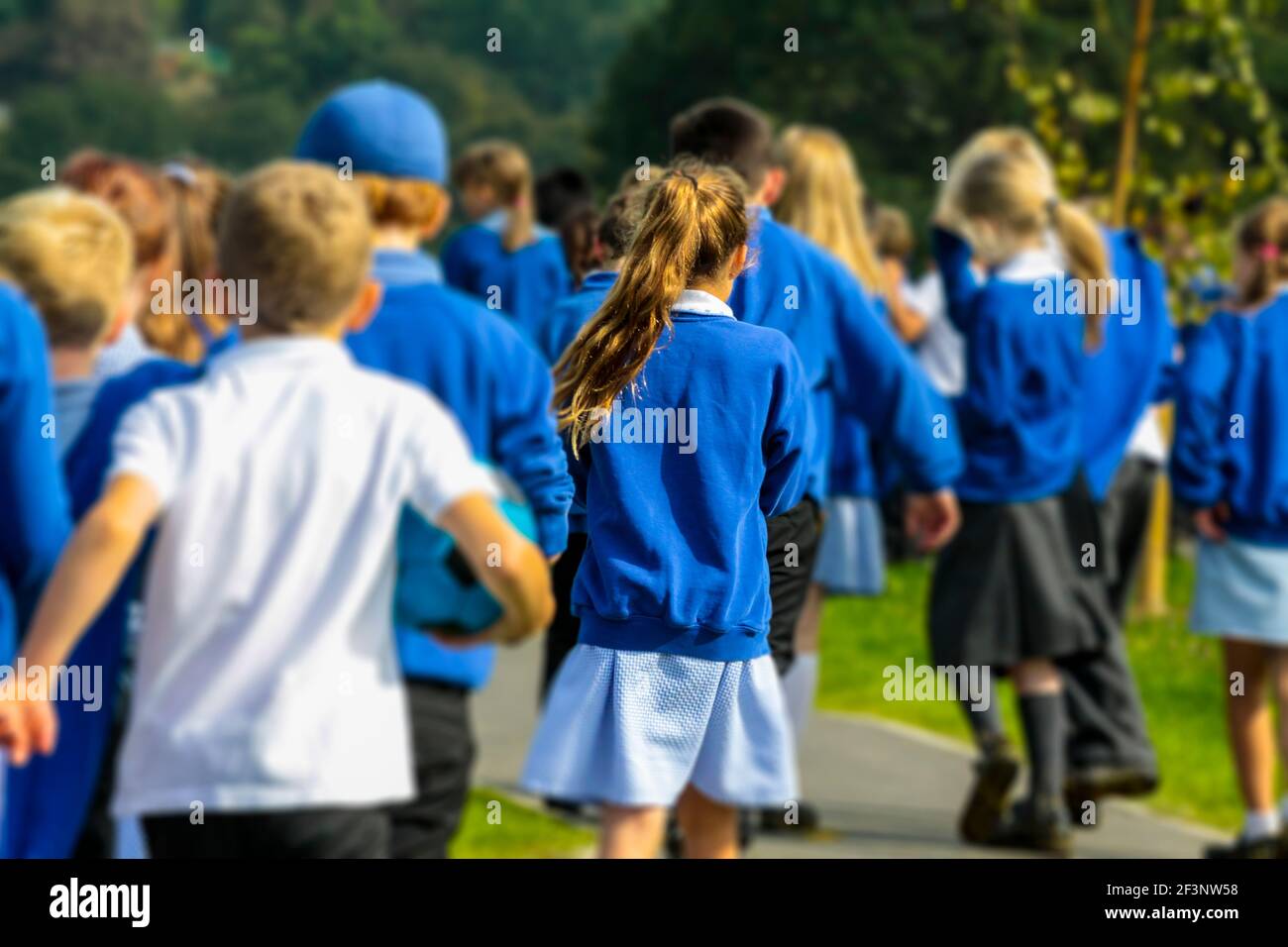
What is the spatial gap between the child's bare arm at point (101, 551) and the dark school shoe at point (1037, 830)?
4898 millimetres

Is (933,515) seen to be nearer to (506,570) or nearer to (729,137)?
(506,570)

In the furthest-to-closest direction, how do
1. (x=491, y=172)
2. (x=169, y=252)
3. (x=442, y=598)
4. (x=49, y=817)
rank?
(x=491, y=172) → (x=169, y=252) → (x=49, y=817) → (x=442, y=598)

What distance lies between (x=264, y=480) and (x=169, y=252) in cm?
267

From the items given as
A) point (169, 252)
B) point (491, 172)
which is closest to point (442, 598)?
point (169, 252)

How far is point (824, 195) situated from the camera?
2.04m

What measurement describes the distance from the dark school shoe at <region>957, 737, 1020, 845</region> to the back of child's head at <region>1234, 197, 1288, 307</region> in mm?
1703

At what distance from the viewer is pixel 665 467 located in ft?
2.99

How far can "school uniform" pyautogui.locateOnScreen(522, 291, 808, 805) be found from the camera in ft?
3.00

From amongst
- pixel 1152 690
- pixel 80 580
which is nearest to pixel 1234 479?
pixel 1152 690

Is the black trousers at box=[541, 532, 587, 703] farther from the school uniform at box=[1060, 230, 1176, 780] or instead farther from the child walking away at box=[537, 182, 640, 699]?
the school uniform at box=[1060, 230, 1176, 780]

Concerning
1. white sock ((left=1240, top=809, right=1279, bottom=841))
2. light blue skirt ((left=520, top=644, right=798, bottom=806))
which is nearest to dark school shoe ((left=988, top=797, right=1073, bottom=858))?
white sock ((left=1240, top=809, right=1279, bottom=841))

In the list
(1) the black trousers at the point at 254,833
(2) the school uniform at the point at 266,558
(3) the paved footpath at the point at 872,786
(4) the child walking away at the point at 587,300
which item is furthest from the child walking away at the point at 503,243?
(4) the child walking away at the point at 587,300

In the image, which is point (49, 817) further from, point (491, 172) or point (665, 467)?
point (491, 172)

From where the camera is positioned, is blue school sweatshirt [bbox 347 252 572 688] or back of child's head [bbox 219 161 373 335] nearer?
back of child's head [bbox 219 161 373 335]
